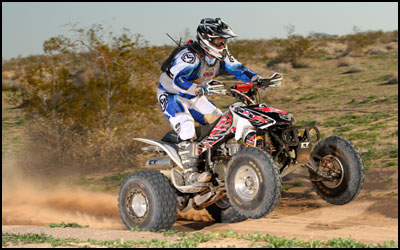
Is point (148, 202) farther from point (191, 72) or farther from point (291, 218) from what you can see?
point (291, 218)

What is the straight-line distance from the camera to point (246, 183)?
276 inches

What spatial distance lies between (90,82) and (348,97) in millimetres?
11074

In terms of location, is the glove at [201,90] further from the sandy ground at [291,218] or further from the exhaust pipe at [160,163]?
the sandy ground at [291,218]

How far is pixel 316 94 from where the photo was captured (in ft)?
77.6

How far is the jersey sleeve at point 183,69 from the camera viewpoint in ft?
25.6

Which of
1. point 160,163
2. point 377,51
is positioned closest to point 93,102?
point 160,163

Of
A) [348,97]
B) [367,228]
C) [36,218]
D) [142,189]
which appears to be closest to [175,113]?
[142,189]

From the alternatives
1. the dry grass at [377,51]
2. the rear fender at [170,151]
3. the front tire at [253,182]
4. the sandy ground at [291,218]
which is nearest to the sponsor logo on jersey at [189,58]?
the rear fender at [170,151]

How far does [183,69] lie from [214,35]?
635mm

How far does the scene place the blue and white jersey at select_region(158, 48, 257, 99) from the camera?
784 cm

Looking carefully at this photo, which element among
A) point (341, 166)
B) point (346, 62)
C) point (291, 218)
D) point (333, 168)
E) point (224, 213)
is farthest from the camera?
point (346, 62)

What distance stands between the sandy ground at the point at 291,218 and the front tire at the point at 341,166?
0.38 m

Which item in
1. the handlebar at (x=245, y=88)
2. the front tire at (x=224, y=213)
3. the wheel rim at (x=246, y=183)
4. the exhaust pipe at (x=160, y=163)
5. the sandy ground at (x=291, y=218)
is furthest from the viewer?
the front tire at (x=224, y=213)

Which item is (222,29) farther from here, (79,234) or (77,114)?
(77,114)
